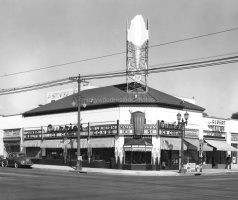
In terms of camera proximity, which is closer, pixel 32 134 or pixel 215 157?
pixel 215 157

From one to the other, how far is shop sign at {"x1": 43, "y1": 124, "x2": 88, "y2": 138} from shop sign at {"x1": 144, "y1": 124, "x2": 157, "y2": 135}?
812 centimetres

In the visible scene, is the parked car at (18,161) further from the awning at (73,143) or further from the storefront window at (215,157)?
the storefront window at (215,157)

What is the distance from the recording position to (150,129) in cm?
4541

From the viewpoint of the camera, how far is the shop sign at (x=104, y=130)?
4625 centimetres

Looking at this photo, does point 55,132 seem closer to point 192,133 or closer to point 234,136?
point 192,133

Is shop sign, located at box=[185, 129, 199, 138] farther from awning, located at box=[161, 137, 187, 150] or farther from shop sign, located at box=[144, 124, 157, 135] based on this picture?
shop sign, located at box=[144, 124, 157, 135]

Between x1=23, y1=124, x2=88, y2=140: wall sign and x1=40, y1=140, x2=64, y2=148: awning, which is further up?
x1=23, y1=124, x2=88, y2=140: wall sign

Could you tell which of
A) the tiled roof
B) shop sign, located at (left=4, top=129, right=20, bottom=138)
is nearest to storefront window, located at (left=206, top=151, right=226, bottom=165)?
the tiled roof

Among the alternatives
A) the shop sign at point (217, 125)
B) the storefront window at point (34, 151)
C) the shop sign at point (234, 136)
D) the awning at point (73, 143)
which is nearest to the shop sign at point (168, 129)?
the shop sign at point (217, 125)

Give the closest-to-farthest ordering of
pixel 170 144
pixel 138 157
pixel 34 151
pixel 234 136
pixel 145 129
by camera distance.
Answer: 1. pixel 145 129
2. pixel 138 157
3. pixel 170 144
4. pixel 234 136
5. pixel 34 151

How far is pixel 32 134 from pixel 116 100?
52.9ft

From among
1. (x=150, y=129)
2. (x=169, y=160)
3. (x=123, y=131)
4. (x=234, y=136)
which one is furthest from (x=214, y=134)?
(x=123, y=131)

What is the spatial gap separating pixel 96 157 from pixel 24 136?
1468 centimetres

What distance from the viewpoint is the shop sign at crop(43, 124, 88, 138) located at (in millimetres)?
50716
